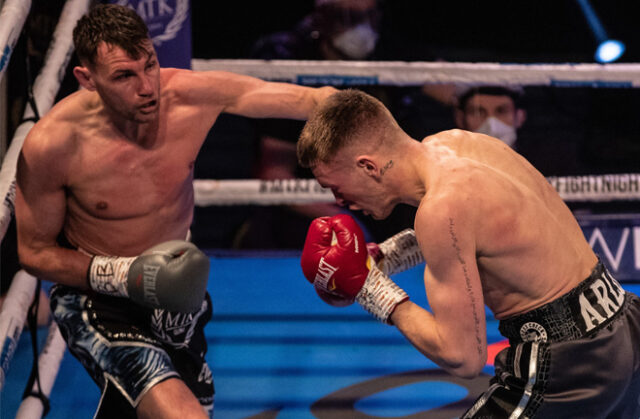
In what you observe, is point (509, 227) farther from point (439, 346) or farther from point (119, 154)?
point (119, 154)

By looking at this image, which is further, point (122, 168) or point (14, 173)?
point (14, 173)

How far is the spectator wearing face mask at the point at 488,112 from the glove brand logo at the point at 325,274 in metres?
2.63

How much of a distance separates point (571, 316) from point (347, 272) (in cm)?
49

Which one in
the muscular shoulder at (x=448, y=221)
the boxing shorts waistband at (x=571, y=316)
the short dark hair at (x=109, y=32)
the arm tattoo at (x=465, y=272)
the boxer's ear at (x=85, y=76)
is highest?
the short dark hair at (x=109, y=32)

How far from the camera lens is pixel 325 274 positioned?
1.60 meters

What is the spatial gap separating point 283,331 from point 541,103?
9.13ft

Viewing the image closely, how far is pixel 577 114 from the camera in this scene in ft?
15.6

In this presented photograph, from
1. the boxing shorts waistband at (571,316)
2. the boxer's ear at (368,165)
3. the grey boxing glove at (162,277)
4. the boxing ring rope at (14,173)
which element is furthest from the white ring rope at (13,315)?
the boxing shorts waistband at (571,316)

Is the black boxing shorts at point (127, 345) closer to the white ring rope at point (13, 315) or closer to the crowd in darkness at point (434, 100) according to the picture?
the white ring rope at point (13, 315)

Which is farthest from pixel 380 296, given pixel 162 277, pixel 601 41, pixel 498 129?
pixel 601 41

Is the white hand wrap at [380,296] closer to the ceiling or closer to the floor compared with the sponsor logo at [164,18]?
closer to the floor

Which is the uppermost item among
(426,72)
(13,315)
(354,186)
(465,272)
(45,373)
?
(426,72)

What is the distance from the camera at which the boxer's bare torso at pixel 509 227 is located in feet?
4.62

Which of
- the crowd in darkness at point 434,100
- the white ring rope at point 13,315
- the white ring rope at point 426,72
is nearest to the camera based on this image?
the white ring rope at point 13,315
